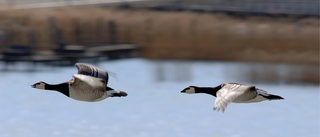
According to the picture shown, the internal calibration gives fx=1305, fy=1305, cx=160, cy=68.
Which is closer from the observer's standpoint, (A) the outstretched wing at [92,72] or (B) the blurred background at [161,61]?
(A) the outstretched wing at [92,72]

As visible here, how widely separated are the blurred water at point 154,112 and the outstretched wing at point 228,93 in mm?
11792

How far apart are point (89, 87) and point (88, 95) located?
0.18 meters

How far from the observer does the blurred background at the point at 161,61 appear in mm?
35031

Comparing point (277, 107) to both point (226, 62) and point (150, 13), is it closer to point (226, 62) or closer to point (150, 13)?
point (226, 62)

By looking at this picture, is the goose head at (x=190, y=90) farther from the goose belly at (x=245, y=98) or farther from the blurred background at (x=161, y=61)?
the blurred background at (x=161, y=61)

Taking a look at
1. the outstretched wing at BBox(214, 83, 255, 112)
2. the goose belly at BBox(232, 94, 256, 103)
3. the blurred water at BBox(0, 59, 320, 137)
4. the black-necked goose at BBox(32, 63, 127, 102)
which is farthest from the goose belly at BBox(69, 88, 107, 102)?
the blurred water at BBox(0, 59, 320, 137)

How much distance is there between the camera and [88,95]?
21.1m

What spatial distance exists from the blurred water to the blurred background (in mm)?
41

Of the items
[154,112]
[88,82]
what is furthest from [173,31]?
[88,82]

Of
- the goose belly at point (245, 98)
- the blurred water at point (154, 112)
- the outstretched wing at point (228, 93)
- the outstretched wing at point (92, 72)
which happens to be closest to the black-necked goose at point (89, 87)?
the outstretched wing at point (92, 72)

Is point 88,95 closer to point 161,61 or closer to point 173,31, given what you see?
point 161,61

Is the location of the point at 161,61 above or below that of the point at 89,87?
below

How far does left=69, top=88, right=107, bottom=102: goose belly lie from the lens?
21109 mm

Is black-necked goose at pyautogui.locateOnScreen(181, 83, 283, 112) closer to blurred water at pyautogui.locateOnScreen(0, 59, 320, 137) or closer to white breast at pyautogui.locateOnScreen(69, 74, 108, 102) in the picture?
white breast at pyautogui.locateOnScreen(69, 74, 108, 102)
